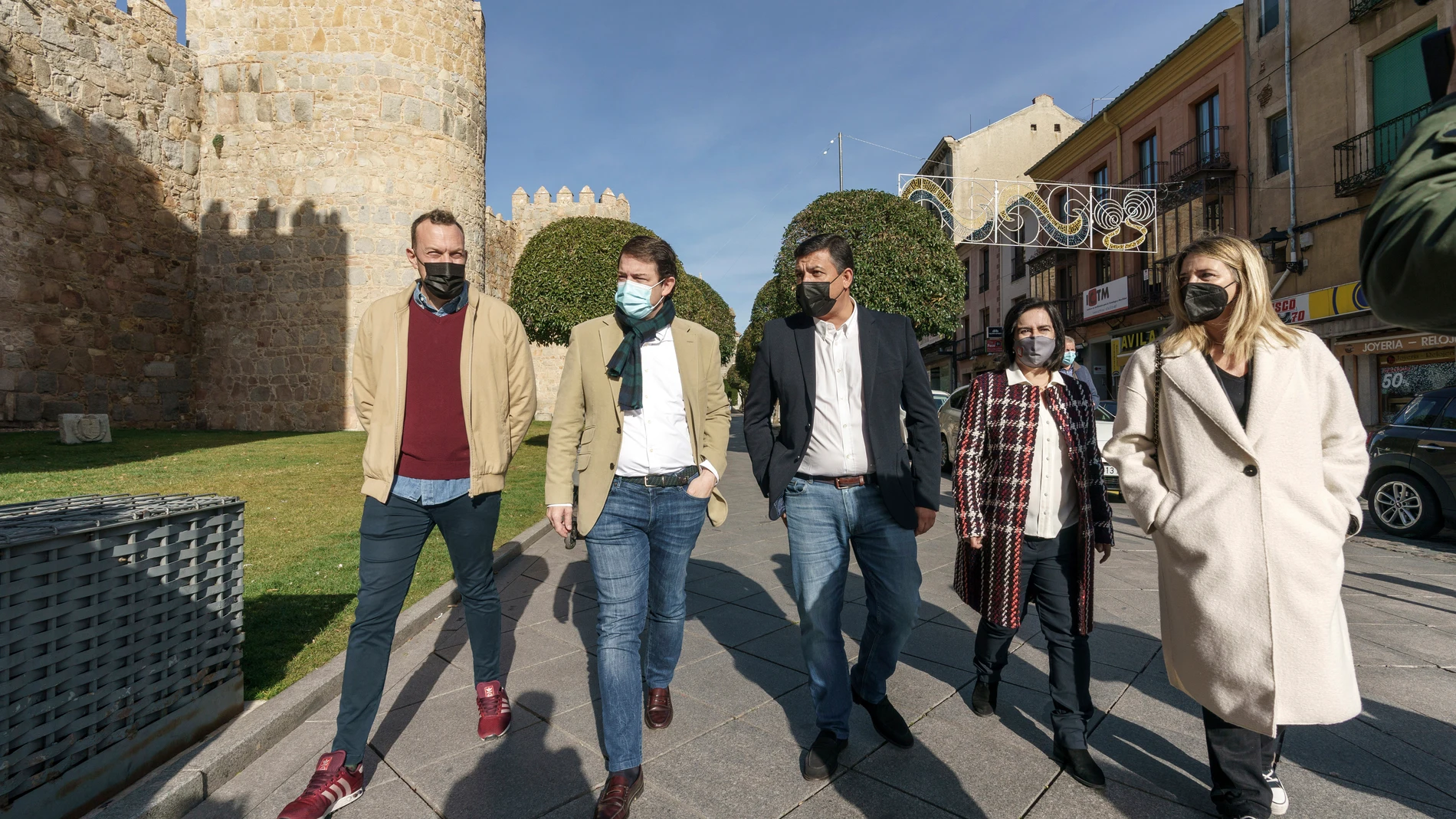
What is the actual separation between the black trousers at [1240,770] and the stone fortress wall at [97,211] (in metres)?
19.1

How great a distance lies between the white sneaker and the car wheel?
24.1 ft

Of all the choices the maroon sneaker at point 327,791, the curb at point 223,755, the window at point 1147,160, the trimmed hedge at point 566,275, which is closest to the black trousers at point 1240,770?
the maroon sneaker at point 327,791

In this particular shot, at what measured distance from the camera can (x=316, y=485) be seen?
901 cm

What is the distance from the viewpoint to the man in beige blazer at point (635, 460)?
2635mm

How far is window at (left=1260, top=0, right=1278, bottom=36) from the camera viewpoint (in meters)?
16.4

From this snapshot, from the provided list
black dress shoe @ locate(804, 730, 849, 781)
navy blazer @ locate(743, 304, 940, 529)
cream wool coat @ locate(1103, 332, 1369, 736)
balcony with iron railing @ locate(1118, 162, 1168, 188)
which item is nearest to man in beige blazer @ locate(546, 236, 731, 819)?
navy blazer @ locate(743, 304, 940, 529)

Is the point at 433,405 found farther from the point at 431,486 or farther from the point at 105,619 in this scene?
the point at 105,619

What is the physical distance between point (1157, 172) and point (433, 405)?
2355cm

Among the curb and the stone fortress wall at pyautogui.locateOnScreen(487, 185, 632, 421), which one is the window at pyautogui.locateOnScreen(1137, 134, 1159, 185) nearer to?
the stone fortress wall at pyautogui.locateOnScreen(487, 185, 632, 421)

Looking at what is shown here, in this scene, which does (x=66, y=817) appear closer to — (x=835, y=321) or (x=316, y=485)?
(x=835, y=321)

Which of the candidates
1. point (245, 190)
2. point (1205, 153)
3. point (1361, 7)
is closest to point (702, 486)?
point (1361, 7)

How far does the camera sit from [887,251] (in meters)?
17.6

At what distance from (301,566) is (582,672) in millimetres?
2880

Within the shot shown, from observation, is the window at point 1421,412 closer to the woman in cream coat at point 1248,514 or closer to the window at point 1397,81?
the woman in cream coat at point 1248,514
